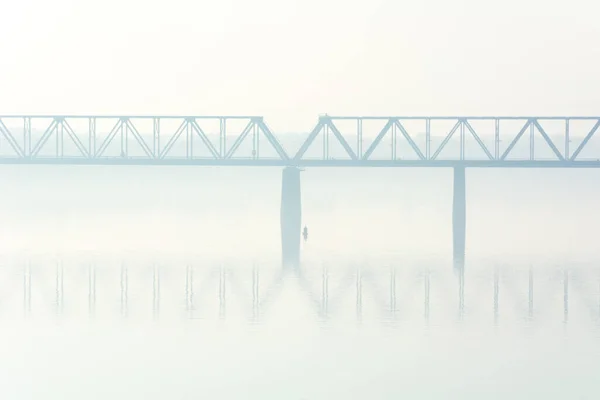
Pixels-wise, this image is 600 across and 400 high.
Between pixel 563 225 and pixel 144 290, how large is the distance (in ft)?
240

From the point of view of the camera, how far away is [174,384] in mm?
43469

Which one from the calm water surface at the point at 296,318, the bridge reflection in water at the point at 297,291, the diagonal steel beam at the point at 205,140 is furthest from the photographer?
the diagonal steel beam at the point at 205,140

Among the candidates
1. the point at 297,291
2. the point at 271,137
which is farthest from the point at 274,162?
the point at 297,291

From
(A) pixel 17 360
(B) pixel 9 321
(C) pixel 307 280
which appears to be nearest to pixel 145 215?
(C) pixel 307 280

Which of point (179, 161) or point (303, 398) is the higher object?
point (179, 161)

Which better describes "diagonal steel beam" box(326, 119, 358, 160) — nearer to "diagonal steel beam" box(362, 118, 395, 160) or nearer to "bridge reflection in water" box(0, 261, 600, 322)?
"diagonal steel beam" box(362, 118, 395, 160)

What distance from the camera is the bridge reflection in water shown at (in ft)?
200

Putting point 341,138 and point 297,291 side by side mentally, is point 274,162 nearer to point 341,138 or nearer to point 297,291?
point 341,138

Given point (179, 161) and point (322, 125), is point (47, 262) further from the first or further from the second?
point (322, 125)

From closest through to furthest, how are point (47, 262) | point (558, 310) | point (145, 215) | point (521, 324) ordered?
1. point (521, 324)
2. point (558, 310)
3. point (47, 262)
4. point (145, 215)

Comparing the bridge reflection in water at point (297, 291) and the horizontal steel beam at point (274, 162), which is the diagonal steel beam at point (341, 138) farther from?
the bridge reflection in water at point (297, 291)

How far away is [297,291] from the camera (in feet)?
225

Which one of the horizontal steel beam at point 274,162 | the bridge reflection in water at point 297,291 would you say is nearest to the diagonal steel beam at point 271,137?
the horizontal steel beam at point 274,162

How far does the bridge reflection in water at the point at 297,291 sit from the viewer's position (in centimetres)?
6100
